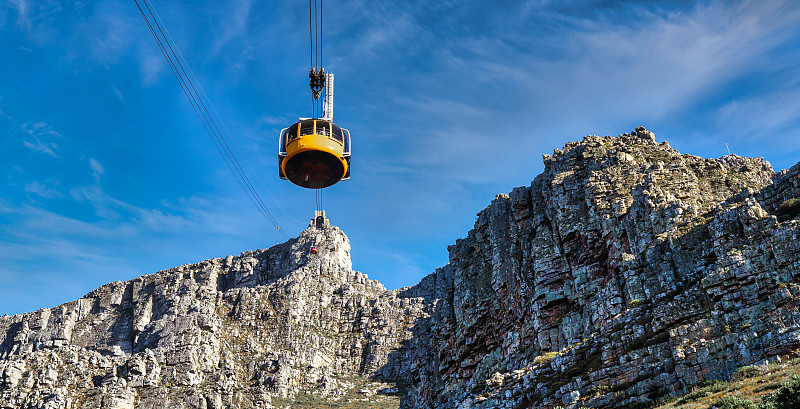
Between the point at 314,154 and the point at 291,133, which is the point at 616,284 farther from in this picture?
the point at 291,133

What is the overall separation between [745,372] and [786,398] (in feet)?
13.1

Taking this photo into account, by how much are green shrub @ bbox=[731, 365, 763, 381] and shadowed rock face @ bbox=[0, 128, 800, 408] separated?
3.35 ft

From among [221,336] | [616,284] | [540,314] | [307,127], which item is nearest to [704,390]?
[307,127]

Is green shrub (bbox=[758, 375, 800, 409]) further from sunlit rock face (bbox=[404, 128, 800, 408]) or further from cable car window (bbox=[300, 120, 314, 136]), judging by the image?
cable car window (bbox=[300, 120, 314, 136])

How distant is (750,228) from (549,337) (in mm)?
19903

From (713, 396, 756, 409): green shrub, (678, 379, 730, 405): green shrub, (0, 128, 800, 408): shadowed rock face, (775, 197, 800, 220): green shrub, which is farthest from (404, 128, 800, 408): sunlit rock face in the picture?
(713, 396, 756, 409): green shrub

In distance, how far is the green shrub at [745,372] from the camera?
2286 centimetres

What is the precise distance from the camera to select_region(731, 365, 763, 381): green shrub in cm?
2286

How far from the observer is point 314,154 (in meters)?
29.7

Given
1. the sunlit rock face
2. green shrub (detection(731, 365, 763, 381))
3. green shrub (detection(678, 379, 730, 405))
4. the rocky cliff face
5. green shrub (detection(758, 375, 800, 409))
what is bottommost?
green shrub (detection(758, 375, 800, 409))

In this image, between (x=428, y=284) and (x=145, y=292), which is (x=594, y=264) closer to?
(x=428, y=284)

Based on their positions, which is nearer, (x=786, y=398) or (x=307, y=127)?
(x=786, y=398)

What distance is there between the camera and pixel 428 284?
144750mm

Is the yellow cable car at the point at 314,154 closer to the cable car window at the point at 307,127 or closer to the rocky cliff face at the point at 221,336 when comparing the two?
the cable car window at the point at 307,127
